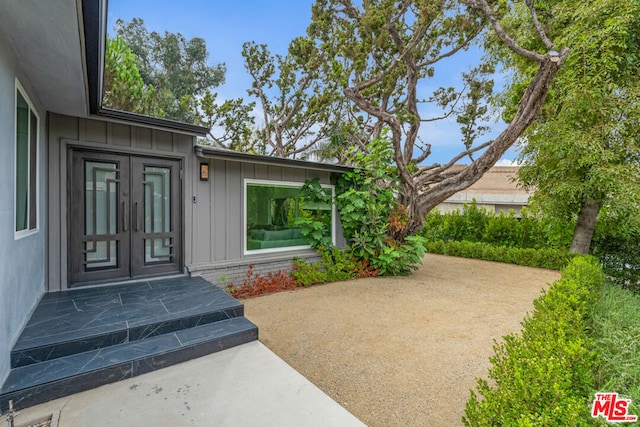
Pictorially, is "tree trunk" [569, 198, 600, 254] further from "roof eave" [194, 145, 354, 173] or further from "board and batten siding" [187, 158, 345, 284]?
"board and batten siding" [187, 158, 345, 284]

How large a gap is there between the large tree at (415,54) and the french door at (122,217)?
17.3 feet

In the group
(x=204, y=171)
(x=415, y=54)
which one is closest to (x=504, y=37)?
(x=415, y=54)

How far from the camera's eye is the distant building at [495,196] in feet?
52.6

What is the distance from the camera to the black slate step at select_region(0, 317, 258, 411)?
2158 mm

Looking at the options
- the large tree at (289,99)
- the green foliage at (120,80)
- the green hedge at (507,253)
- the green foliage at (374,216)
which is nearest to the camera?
the green foliage at (374,216)

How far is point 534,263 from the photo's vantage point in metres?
8.67

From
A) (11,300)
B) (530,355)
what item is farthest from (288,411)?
(11,300)

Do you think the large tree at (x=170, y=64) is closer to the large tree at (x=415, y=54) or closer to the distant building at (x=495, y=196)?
the large tree at (x=415, y=54)

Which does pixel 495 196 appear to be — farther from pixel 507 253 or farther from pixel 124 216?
pixel 124 216

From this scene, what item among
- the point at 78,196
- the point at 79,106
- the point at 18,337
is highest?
the point at 79,106

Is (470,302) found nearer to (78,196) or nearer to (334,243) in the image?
(334,243)

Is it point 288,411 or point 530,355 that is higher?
point 530,355

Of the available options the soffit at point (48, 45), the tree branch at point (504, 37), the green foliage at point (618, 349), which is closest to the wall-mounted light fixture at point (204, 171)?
the soffit at point (48, 45)

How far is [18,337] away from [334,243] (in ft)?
17.6
